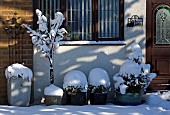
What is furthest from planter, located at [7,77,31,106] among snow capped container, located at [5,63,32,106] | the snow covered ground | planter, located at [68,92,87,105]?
planter, located at [68,92,87,105]

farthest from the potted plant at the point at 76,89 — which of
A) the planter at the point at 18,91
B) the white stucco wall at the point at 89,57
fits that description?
the planter at the point at 18,91

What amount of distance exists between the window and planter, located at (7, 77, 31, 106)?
1.39 m

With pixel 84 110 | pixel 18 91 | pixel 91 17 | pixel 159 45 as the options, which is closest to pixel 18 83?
pixel 18 91

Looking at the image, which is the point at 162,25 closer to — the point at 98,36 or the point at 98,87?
the point at 98,36

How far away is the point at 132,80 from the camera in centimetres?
757

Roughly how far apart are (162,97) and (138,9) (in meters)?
1.91

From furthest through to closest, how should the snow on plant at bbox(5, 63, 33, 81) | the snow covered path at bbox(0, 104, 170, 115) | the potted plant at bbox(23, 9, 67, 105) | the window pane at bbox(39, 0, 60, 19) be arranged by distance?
1. the window pane at bbox(39, 0, 60, 19)
2. the potted plant at bbox(23, 9, 67, 105)
3. the snow on plant at bbox(5, 63, 33, 81)
4. the snow covered path at bbox(0, 104, 170, 115)

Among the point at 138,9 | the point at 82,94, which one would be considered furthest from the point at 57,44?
the point at 138,9

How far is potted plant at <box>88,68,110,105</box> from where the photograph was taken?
25.0 ft

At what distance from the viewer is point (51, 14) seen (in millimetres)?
8125

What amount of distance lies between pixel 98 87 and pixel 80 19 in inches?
61.0

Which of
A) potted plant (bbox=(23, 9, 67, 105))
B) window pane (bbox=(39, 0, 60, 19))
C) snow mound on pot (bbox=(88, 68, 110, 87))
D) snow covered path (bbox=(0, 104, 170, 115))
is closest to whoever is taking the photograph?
snow covered path (bbox=(0, 104, 170, 115))

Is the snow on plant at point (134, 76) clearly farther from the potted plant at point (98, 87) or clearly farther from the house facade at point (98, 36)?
the house facade at point (98, 36)

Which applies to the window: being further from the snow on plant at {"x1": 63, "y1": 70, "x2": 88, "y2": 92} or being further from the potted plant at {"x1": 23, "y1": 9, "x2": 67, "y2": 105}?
the snow on plant at {"x1": 63, "y1": 70, "x2": 88, "y2": 92}
